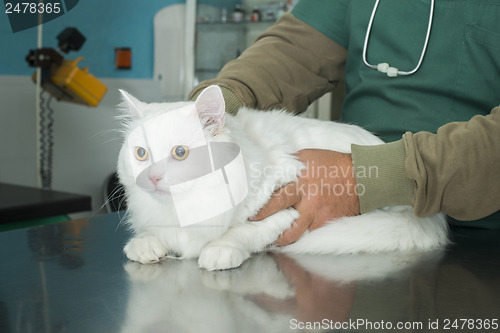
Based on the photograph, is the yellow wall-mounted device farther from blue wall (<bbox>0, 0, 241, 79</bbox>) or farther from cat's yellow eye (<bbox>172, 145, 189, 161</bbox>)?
cat's yellow eye (<bbox>172, 145, 189, 161</bbox>)

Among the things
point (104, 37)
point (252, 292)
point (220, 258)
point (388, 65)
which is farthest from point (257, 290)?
point (104, 37)

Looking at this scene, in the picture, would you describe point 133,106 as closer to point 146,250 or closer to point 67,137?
point 146,250

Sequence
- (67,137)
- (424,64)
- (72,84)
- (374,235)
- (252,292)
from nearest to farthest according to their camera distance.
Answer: (252,292), (374,235), (424,64), (72,84), (67,137)

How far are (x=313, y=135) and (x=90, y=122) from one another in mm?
2268

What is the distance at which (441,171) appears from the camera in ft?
2.91

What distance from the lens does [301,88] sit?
4.54ft

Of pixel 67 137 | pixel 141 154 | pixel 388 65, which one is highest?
pixel 388 65

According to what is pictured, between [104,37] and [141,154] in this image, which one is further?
[104,37]

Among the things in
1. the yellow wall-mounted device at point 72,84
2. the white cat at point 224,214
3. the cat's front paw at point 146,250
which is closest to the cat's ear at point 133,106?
the white cat at point 224,214

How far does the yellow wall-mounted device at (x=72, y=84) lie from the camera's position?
243 cm

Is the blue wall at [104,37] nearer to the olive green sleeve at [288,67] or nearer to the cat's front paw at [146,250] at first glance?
the olive green sleeve at [288,67]

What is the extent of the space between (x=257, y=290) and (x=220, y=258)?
0.14 m

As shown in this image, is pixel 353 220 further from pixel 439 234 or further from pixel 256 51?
pixel 256 51

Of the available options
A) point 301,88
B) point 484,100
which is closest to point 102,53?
point 301,88
